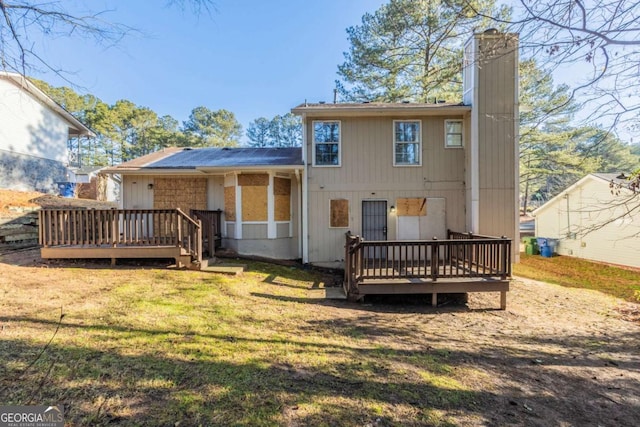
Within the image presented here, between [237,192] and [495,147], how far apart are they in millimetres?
8049

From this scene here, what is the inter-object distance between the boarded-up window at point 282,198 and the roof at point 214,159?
0.64 meters

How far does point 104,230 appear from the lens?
723cm

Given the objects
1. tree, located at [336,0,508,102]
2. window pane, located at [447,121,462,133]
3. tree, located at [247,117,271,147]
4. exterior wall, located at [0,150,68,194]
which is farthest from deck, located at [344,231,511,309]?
tree, located at [247,117,271,147]

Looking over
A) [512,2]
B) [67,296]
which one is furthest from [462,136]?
[67,296]

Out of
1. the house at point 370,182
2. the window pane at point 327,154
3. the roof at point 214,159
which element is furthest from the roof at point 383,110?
the roof at point 214,159

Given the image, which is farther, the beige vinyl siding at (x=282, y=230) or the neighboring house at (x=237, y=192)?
the beige vinyl siding at (x=282, y=230)

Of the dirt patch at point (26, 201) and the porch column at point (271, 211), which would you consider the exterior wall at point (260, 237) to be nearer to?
the porch column at point (271, 211)

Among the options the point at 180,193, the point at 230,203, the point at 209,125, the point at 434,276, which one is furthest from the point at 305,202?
the point at 209,125

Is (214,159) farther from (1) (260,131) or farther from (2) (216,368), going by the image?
(1) (260,131)

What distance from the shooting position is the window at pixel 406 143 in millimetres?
9125

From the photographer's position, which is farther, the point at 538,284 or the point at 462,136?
the point at 462,136

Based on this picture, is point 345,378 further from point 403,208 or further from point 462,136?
point 462,136

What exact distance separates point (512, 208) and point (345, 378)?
26.4ft

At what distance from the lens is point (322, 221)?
9.14m
